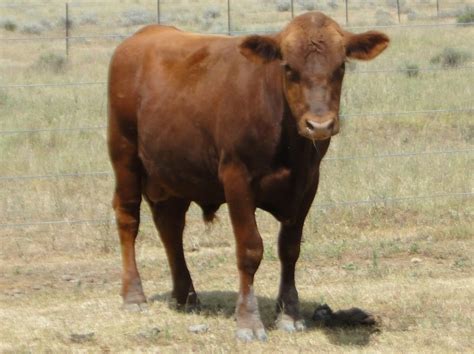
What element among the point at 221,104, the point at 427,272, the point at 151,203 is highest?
the point at 221,104

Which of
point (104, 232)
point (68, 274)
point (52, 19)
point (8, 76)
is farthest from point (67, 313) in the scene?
point (52, 19)

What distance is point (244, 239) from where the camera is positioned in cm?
700

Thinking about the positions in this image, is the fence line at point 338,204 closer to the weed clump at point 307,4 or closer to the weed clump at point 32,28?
the weed clump at point 32,28

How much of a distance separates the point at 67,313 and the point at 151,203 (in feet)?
3.59

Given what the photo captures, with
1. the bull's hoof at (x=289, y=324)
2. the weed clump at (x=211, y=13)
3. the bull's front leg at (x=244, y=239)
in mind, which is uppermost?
the bull's front leg at (x=244, y=239)

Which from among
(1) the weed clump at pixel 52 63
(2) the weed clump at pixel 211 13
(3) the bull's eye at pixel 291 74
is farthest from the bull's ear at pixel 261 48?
(2) the weed clump at pixel 211 13

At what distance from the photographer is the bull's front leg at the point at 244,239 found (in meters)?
6.91

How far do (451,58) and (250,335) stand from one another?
15467mm

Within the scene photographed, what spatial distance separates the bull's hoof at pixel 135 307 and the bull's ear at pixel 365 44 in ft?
8.44

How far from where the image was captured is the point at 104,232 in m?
10.6

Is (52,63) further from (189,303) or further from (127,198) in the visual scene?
(189,303)

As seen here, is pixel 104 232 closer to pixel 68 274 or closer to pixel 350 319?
pixel 68 274

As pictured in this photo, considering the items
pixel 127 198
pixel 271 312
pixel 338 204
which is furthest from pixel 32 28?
pixel 271 312

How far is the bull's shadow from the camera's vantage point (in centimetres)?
701
